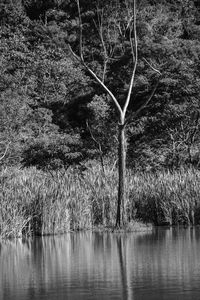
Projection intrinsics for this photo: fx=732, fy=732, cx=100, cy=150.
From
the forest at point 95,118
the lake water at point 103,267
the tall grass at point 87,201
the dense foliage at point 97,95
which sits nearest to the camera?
the lake water at point 103,267

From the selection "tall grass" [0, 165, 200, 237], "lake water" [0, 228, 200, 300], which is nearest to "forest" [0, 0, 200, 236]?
"tall grass" [0, 165, 200, 237]

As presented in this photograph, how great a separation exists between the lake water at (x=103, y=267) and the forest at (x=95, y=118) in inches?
48.8

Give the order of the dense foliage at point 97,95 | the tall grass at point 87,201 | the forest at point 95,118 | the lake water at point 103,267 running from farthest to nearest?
the dense foliage at point 97,95 < the forest at point 95,118 < the tall grass at point 87,201 < the lake water at point 103,267

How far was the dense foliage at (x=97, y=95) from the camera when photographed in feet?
79.7

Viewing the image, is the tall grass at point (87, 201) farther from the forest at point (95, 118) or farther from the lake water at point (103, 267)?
the lake water at point (103, 267)

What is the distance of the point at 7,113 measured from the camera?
2470 cm

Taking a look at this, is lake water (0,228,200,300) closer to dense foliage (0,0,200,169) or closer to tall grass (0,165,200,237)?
tall grass (0,165,200,237)

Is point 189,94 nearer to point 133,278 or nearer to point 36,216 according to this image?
point 36,216

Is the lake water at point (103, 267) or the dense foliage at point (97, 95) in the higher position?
the dense foliage at point (97, 95)

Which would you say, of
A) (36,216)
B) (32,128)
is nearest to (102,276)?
(36,216)

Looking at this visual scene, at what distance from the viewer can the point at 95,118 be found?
27.1 metres

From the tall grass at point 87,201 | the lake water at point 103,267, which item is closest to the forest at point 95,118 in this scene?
the tall grass at point 87,201

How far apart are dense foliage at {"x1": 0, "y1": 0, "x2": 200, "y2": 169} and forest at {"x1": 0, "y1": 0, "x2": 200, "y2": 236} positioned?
5 centimetres

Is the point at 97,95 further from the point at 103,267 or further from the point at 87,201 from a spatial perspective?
the point at 103,267
